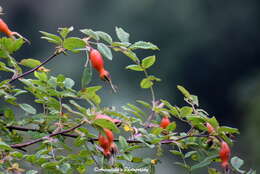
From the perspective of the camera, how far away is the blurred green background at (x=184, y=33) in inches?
586

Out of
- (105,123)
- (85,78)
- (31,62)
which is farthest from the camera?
(31,62)

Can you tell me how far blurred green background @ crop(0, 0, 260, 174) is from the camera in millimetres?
14891

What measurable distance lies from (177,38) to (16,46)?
1476 centimetres

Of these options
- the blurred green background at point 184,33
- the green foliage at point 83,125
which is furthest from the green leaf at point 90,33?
the blurred green background at point 184,33

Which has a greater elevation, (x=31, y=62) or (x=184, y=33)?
(x=184, y=33)

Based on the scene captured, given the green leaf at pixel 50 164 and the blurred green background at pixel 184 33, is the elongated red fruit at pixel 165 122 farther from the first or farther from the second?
the blurred green background at pixel 184 33

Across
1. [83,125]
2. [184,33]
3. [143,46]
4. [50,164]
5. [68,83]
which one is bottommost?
[50,164]

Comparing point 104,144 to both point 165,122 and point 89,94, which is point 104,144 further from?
point 165,122

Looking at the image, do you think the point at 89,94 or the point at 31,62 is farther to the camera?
the point at 31,62

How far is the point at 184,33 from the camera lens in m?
16.0

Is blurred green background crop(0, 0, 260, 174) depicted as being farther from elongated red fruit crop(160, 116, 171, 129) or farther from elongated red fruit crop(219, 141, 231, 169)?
elongated red fruit crop(219, 141, 231, 169)

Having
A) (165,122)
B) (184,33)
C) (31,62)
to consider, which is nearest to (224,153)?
(165,122)

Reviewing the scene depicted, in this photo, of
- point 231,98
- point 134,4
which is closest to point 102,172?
point 231,98

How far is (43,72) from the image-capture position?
1.47 meters
